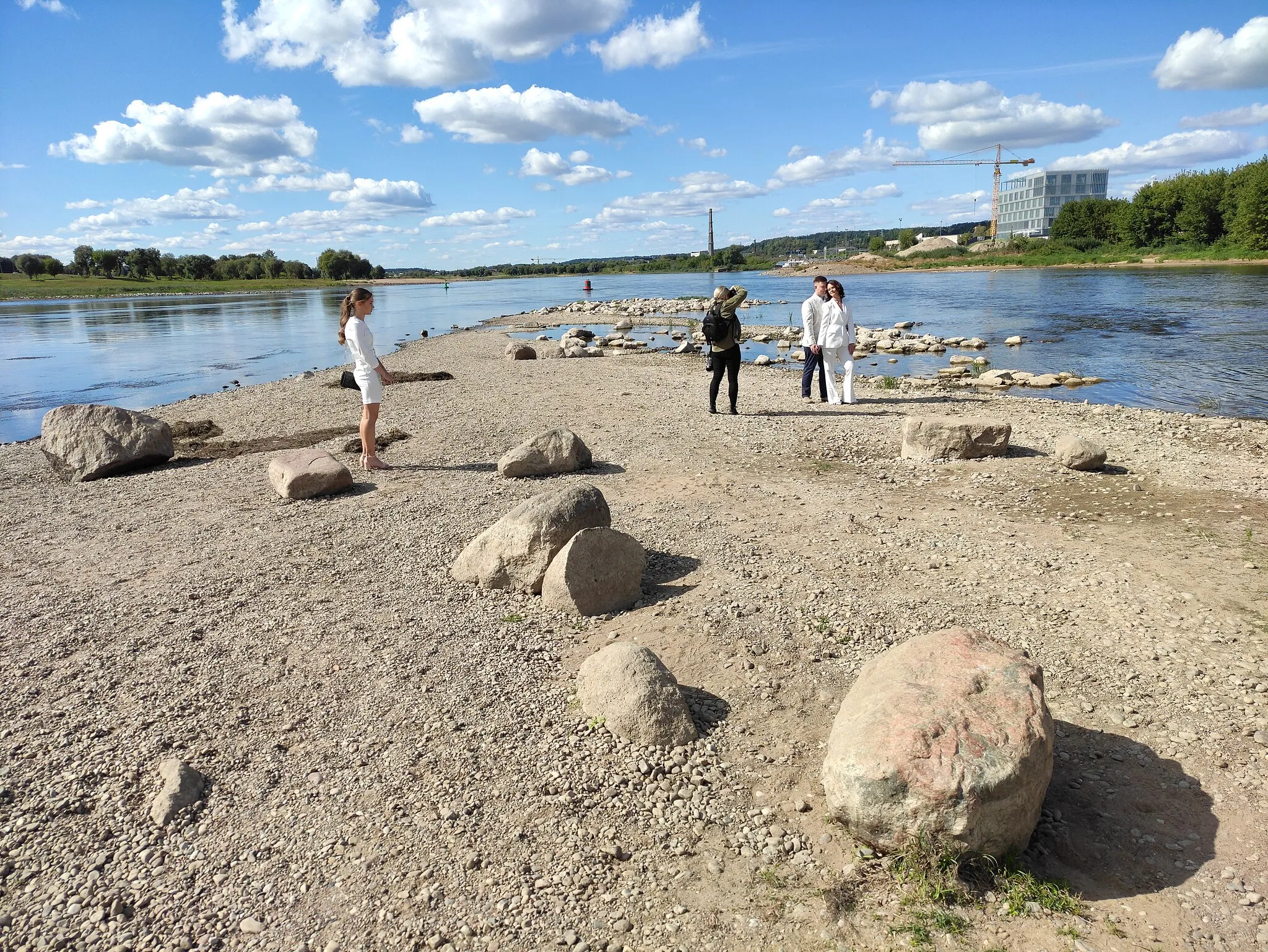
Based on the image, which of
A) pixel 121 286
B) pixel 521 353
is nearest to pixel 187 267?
pixel 121 286

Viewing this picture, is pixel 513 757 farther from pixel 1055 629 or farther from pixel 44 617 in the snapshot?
pixel 44 617

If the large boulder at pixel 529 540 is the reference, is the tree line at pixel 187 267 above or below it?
above

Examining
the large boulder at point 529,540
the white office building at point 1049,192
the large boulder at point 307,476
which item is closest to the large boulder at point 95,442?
the large boulder at point 307,476

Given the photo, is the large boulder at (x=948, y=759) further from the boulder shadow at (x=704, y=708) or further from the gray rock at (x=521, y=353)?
the gray rock at (x=521, y=353)

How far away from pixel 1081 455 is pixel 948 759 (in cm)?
810

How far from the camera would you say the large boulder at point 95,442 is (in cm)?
1192

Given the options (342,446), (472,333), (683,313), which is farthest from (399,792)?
(683,313)

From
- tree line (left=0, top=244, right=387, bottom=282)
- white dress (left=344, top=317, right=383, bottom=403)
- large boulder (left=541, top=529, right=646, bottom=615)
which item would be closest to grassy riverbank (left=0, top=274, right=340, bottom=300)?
tree line (left=0, top=244, right=387, bottom=282)

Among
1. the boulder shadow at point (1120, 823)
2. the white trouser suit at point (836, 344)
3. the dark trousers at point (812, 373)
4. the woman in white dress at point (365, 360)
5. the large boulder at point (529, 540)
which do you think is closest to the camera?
the boulder shadow at point (1120, 823)

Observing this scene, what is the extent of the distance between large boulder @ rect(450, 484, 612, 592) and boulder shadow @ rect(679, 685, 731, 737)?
2080 millimetres

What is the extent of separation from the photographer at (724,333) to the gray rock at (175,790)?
10.6 metres

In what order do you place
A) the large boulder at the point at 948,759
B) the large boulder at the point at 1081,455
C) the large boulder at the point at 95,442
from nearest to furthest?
1. the large boulder at the point at 948,759
2. the large boulder at the point at 1081,455
3. the large boulder at the point at 95,442

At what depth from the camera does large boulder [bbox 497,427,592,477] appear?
1098 centimetres

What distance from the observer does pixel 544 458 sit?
1101 centimetres
